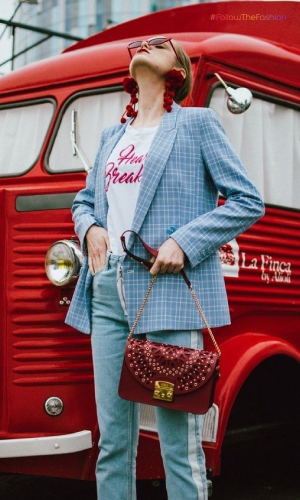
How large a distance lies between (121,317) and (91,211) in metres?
0.47

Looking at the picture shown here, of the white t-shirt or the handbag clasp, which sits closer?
the handbag clasp

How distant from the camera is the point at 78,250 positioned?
3.34m

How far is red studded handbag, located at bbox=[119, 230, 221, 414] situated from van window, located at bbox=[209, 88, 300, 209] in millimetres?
1308

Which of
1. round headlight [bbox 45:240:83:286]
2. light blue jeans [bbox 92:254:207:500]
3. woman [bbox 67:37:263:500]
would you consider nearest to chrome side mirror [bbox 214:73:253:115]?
woman [bbox 67:37:263:500]

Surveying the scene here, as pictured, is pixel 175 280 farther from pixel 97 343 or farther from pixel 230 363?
pixel 230 363

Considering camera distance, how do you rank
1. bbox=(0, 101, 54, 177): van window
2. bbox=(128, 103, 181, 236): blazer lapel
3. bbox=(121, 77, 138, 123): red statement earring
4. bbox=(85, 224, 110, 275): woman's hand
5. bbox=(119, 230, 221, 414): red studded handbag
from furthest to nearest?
bbox=(0, 101, 54, 177): van window < bbox=(121, 77, 138, 123): red statement earring < bbox=(85, 224, 110, 275): woman's hand < bbox=(128, 103, 181, 236): blazer lapel < bbox=(119, 230, 221, 414): red studded handbag

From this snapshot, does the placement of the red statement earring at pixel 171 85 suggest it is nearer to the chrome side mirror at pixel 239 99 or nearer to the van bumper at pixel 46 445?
the chrome side mirror at pixel 239 99

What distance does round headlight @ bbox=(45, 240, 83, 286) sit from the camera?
10.9 ft

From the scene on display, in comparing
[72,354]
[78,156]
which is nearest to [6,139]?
[78,156]

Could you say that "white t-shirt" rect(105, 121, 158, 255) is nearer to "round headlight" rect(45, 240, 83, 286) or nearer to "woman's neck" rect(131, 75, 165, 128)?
"woman's neck" rect(131, 75, 165, 128)

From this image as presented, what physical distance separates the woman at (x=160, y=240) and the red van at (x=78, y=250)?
0.52 m

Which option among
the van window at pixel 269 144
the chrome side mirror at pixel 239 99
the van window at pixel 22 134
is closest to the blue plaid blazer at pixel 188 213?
the chrome side mirror at pixel 239 99

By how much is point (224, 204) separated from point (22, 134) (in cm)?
170

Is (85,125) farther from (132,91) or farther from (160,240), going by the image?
(160,240)
